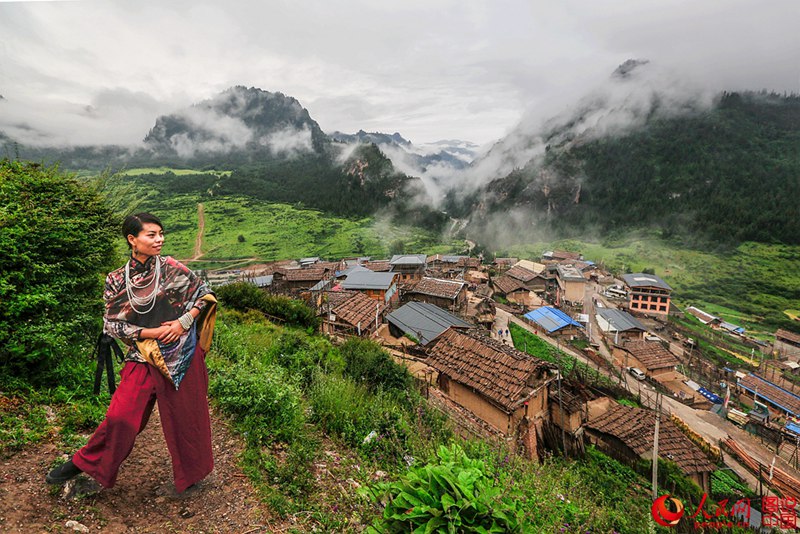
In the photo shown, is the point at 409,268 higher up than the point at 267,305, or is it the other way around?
the point at 267,305

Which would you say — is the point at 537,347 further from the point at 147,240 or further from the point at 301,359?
the point at 147,240

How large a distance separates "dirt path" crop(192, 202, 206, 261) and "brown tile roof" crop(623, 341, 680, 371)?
68184 mm

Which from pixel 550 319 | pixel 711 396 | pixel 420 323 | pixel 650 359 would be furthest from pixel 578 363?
pixel 420 323

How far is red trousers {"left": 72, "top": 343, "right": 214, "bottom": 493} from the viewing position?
300cm

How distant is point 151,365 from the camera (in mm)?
3160

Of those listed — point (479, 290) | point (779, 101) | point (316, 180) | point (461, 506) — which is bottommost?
point (479, 290)

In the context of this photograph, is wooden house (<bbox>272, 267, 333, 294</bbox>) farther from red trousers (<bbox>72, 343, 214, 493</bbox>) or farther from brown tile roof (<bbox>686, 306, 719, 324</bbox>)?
brown tile roof (<bbox>686, 306, 719, 324</bbox>)

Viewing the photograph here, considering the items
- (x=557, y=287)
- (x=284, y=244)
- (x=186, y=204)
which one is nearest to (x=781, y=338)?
(x=557, y=287)

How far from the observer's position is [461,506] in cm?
226

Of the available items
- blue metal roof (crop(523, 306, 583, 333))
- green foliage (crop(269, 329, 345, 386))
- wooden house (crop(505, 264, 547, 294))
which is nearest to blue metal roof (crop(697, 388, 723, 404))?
blue metal roof (crop(523, 306, 583, 333))

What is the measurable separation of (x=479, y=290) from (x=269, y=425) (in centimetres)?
3788

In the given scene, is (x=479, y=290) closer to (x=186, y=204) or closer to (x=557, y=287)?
(x=557, y=287)

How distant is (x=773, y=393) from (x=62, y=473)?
3815 centimetres

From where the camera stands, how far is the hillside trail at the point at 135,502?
2803 mm
